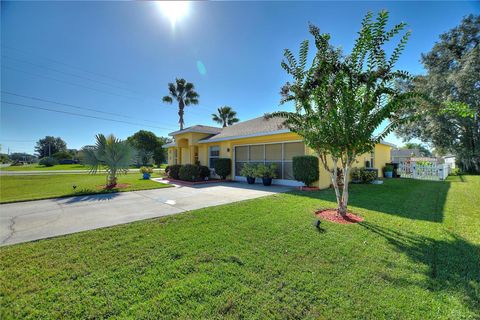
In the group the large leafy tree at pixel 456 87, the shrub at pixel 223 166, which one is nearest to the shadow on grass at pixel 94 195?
the shrub at pixel 223 166

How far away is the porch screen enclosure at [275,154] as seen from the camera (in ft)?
36.7

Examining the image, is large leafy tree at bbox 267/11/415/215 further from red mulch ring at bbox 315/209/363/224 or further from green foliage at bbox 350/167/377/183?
green foliage at bbox 350/167/377/183

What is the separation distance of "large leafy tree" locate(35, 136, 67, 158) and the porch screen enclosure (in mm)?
87400

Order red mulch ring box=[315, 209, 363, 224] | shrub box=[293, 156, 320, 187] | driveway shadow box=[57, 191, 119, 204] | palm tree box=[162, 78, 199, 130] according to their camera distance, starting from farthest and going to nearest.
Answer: palm tree box=[162, 78, 199, 130], shrub box=[293, 156, 320, 187], driveway shadow box=[57, 191, 119, 204], red mulch ring box=[315, 209, 363, 224]

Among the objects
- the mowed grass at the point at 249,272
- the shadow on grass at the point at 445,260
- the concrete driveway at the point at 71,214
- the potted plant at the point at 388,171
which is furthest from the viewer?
the potted plant at the point at 388,171

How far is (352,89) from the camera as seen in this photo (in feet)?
16.3

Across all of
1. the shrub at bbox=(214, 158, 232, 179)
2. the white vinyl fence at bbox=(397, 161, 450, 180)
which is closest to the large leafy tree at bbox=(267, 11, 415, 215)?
the shrub at bbox=(214, 158, 232, 179)

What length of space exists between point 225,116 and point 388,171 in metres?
22.0

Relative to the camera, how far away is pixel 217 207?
6422mm

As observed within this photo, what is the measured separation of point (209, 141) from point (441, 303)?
13.9 m

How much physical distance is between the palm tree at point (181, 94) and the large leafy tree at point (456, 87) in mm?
24101

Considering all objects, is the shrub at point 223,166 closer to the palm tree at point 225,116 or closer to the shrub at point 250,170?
the shrub at point 250,170

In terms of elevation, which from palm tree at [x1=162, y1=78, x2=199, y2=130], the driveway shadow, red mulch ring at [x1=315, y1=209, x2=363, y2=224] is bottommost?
red mulch ring at [x1=315, y1=209, x2=363, y2=224]

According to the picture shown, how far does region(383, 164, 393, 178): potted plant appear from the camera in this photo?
1725 cm
